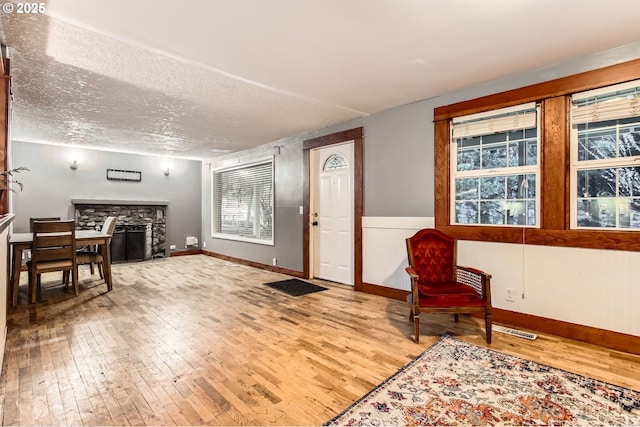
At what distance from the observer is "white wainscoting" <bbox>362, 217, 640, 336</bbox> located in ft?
8.39

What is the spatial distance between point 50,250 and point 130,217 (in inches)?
135

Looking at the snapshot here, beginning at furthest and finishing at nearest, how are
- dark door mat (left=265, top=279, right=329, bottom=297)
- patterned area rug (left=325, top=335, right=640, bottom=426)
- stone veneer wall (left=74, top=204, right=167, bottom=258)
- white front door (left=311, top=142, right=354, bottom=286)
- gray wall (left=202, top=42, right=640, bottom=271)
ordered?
stone veneer wall (left=74, top=204, right=167, bottom=258) < white front door (left=311, top=142, right=354, bottom=286) < dark door mat (left=265, top=279, right=329, bottom=297) < gray wall (left=202, top=42, right=640, bottom=271) < patterned area rug (left=325, top=335, right=640, bottom=426)

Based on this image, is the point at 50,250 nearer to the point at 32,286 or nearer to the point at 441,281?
the point at 32,286

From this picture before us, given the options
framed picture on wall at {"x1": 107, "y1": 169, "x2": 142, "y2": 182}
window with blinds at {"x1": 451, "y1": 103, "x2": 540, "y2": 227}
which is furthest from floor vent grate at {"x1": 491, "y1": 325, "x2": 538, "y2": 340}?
framed picture on wall at {"x1": 107, "y1": 169, "x2": 142, "y2": 182}

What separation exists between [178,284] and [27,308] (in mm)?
1735

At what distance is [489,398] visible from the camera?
1.91 meters

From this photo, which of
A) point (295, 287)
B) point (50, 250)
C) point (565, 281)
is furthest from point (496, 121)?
point (50, 250)

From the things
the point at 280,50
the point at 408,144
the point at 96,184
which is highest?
the point at 280,50

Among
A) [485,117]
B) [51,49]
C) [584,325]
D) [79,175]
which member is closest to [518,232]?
[584,325]

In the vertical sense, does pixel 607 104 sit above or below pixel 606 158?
above

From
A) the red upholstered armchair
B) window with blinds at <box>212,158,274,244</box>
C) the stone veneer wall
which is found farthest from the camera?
the stone veneer wall

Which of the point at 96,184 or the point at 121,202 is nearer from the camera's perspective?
the point at 96,184

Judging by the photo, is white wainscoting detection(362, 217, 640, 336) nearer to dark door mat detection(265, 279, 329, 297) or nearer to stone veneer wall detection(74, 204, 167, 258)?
dark door mat detection(265, 279, 329, 297)

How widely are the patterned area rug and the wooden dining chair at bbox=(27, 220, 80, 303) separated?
4061mm
